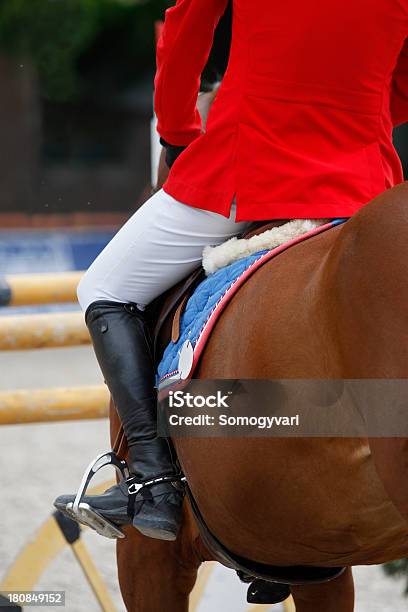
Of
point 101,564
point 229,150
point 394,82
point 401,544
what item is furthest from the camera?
point 101,564

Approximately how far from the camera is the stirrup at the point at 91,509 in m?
2.34

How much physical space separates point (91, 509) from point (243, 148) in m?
0.89

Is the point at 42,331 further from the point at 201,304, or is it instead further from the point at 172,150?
the point at 201,304

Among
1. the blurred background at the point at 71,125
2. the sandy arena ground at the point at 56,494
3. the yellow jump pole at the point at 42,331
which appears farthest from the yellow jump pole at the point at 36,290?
the blurred background at the point at 71,125

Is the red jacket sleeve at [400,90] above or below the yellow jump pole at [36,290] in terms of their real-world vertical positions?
above

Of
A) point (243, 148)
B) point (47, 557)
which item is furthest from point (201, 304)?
point (47, 557)

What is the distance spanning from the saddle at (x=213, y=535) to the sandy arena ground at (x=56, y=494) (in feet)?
2.44

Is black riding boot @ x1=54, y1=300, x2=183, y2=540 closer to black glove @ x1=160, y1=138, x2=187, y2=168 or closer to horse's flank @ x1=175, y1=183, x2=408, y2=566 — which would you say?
horse's flank @ x1=175, y1=183, x2=408, y2=566

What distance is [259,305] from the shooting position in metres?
1.88

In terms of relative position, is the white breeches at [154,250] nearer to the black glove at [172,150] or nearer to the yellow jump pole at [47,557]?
the black glove at [172,150]

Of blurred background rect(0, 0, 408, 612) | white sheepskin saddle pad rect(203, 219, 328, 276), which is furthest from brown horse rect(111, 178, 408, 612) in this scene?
blurred background rect(0, 0, 408, 612)

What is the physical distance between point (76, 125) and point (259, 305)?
13263mm

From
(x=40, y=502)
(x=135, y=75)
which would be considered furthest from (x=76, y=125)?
(x=40, y=502)

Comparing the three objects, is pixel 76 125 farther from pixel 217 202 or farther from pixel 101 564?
pixel 217 202
